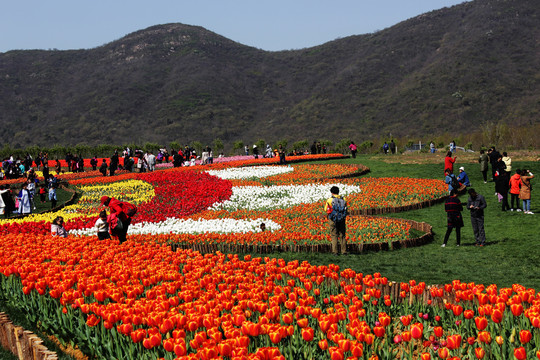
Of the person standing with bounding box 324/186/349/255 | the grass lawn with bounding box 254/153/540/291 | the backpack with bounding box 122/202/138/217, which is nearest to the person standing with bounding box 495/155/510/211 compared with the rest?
the grass lawn with bounding box 254/153/540/291

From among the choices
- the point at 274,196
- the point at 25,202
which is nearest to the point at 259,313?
the point at 274,196

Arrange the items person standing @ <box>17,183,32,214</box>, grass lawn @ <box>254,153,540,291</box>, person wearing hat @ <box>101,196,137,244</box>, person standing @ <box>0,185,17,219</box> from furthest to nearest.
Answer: person standing @ <box>0,185,17,219</box> → person standing @ <box>17,183,32,214</box> → person wearing hat @ <box>101,196,137,244</box> → grass lawn @ <box>254,153,540,291</box>

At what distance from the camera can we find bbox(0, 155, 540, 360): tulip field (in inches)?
199

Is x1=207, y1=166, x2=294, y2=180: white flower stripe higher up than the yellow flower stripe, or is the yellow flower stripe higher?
x1=207, y1=166, x2=294, y2=180: white flower stripe

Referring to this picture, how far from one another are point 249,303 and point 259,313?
389mm

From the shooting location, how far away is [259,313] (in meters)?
6.41

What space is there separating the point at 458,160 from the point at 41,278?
30.8 metres

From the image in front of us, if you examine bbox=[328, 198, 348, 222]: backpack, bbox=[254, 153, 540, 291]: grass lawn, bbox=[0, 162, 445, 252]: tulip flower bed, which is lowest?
bbox=[254, 153, 540, 291]: grass lawn

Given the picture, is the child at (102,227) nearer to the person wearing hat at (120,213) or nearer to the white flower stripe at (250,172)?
the person wearing hat at (120,213)

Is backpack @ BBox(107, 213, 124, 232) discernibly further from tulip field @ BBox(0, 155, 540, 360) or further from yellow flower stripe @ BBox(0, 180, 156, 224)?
yellow flower stripe @ BBox(0, 180, 156, 224)

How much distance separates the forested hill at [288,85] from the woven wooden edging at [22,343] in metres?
71.4

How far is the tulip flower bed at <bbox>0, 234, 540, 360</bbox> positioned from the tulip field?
19 mm

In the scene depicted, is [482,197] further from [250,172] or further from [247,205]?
[250,172]

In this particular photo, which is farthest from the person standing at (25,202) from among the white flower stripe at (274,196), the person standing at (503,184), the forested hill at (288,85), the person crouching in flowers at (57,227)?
the forested hill at (288,85)
